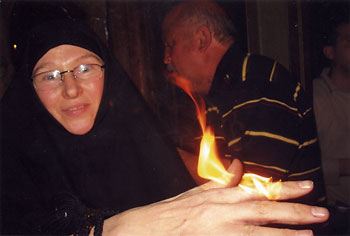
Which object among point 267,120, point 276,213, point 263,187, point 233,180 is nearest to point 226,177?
point 233,180

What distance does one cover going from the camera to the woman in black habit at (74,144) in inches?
65.2

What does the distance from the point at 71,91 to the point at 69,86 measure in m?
0.04

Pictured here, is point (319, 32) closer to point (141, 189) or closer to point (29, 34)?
point (141, 189)

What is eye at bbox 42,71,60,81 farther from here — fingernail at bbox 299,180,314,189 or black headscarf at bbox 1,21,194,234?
fingernail at bbox 299,180,314,189

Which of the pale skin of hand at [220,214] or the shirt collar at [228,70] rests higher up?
the shirt collar at [228,70]

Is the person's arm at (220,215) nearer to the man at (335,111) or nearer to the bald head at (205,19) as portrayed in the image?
the bald head at (205,19)

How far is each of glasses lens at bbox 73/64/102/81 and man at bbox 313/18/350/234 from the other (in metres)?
2.95

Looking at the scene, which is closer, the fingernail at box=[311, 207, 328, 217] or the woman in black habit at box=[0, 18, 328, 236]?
the fingernail at box=[311, 207, 328, 217]

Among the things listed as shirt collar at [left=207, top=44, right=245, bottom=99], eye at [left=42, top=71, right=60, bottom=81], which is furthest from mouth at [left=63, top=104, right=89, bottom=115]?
Result: shirt collar at [left=207, top=44, right=245, bottom=99]

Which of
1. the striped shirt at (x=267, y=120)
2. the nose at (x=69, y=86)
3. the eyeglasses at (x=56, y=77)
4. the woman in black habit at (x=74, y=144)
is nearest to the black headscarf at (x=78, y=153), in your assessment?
the woman in black habit at (x=74, y=144)

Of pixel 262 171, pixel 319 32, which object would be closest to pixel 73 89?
pixel 262 171

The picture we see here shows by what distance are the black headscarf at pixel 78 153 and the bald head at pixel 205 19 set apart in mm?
997

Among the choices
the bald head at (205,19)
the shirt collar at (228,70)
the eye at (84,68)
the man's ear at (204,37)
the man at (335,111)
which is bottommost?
the man at (335,111)

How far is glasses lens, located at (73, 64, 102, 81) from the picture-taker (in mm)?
1830
